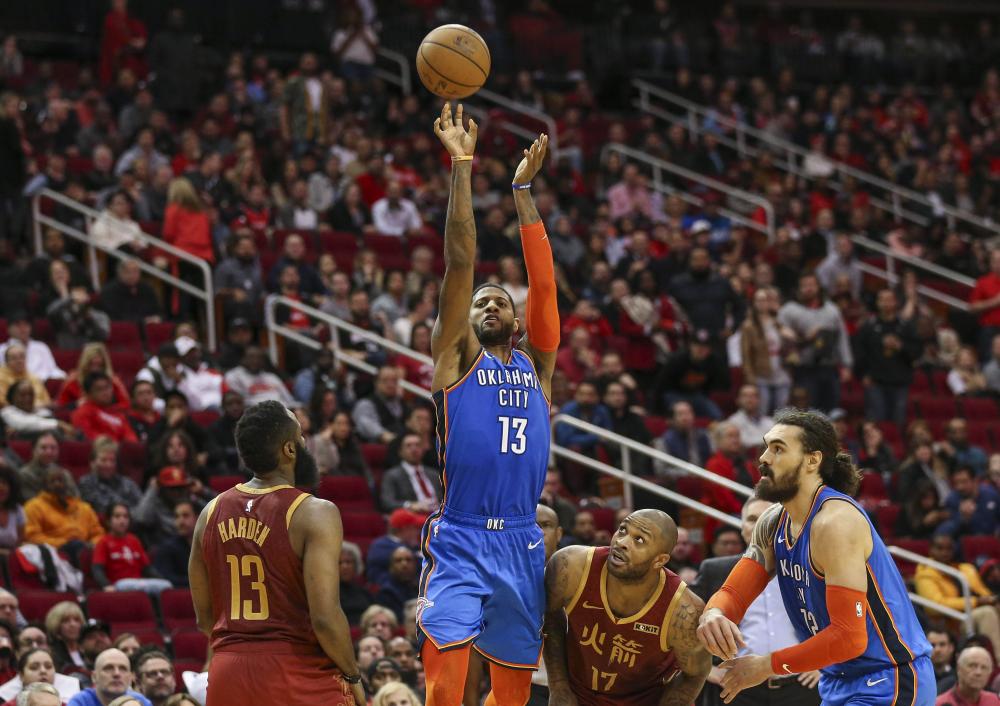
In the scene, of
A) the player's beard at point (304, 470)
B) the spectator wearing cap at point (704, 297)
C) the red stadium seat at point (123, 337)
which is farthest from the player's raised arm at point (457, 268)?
the spectator wearing cap at point (704, 297)

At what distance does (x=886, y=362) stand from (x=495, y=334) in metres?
10.7

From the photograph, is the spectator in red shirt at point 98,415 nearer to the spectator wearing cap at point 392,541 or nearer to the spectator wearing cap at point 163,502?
the spectator wearing cap at point 163,502

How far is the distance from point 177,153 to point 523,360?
11.4 m

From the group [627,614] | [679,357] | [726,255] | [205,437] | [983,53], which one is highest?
[983,53]

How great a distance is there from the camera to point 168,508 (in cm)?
1246

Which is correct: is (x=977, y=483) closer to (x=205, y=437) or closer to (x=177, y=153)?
(x=205, y=437)

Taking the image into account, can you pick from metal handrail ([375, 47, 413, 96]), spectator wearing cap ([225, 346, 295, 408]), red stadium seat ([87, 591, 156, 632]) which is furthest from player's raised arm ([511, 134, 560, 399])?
metal handrail ([375, 47, 413, 96])

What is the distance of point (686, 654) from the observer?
738 centimetres

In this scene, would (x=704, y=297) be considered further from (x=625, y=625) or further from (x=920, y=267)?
(x=625, y=625)

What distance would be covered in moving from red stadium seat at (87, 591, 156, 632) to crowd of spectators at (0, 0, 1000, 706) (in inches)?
8.4

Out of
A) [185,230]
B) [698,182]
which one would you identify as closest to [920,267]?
[698,182]

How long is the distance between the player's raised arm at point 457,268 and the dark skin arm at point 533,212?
1.04 ft

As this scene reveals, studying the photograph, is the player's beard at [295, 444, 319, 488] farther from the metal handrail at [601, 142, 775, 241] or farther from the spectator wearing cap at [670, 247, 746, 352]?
the metal handrail at [601, 142, 775, 241]

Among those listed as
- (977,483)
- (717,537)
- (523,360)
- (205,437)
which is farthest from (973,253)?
(523,360)
